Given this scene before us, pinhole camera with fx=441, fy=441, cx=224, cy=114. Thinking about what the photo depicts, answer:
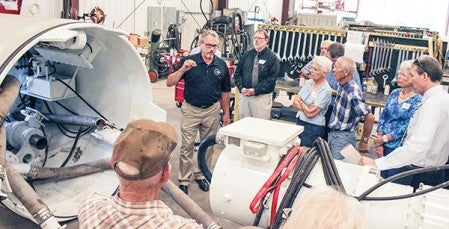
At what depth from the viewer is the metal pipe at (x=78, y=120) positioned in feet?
10.6

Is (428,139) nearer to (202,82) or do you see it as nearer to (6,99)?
(202,82)

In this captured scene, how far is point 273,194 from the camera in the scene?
1.83m

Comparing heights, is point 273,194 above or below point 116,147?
below

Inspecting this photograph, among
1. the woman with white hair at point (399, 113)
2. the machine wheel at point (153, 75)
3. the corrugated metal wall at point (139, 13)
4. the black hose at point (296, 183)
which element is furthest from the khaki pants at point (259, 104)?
the machine wheel at point (153, 75)

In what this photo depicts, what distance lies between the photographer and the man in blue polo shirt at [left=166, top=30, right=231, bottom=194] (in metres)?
3.73

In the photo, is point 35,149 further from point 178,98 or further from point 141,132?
point 178,98

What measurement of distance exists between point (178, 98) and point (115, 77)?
340 centimetres

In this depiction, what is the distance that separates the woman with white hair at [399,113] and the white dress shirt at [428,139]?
2.36 ft

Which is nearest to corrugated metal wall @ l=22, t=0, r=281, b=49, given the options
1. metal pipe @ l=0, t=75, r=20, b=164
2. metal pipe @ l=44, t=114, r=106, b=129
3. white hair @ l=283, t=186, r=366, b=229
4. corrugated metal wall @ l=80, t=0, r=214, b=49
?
corrugated metal wall @ l=80, t=0, r=214, b=49

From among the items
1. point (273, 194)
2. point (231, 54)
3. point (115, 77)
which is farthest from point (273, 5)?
point (273, 194)

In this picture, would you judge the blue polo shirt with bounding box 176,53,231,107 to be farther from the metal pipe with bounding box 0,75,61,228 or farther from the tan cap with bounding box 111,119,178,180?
the tan cap with bounding box 111,119,178,180

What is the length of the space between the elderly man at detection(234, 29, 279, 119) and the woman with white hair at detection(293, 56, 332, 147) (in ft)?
2.52

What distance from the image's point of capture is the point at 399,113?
11.1 feet

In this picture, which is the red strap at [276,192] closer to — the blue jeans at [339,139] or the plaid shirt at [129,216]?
the plaid shirt at [129,216]
